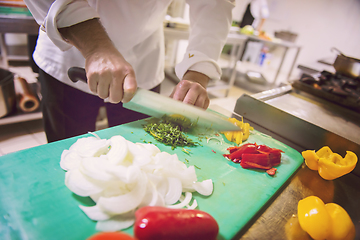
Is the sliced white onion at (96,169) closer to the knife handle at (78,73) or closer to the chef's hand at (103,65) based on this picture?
the chef's hand at (103,65)

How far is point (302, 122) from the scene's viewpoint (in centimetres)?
118

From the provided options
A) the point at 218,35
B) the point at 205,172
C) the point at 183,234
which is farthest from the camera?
the point at 218,35

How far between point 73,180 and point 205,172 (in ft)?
1.76

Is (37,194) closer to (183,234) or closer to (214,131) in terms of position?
(183,234)

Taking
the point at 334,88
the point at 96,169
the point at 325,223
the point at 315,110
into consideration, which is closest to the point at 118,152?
the point at 96,169

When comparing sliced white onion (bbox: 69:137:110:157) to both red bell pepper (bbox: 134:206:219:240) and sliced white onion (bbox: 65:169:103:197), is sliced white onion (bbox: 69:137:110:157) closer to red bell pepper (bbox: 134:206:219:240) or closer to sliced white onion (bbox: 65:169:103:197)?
sliced white onion (bbox: 65:169:103:197)

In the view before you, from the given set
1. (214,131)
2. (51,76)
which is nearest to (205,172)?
(214,131)

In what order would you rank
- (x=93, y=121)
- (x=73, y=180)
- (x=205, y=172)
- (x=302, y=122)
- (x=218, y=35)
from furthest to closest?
(x=93, y=121) → (x=218, y=35) → (x=302, y=122) → (x=205, y=172) → (x=73, y=180)

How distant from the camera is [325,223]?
71 centimetres

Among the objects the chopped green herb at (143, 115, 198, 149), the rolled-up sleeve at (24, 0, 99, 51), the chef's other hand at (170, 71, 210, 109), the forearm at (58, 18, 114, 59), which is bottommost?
the chopped green herb at (143, 115, 198, 149)

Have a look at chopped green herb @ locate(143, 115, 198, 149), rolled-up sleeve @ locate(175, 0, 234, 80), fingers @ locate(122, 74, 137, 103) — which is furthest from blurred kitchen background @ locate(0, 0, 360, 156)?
fingers @ locate(122, 74, 137, 103)

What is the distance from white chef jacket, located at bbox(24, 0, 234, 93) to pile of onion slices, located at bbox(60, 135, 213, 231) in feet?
1.85

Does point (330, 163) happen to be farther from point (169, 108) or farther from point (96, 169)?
point (96, 169)

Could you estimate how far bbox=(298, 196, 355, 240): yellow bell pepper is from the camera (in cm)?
71
